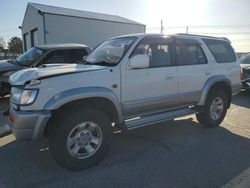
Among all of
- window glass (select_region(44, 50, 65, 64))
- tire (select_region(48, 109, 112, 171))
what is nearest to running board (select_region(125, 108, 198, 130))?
tire (select_region(48, 109, 112, 171))

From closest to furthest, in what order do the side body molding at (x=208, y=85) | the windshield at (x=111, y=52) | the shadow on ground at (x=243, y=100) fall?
the windshield at (x=111, y=52) < the side body molding at (x=208, y=85) < the shadow on ground at (x=243, y=100)

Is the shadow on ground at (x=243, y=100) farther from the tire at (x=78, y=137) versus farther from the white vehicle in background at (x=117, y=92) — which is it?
the tire at (x=78, y=137)

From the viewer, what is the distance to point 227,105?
5914 mm

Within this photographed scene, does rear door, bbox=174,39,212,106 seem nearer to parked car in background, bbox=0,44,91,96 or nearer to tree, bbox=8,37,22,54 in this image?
parked car in background, bbox=0,44,91,96

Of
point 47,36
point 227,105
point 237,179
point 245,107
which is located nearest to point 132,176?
point 237,179

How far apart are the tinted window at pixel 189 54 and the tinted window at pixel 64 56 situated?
4115mm

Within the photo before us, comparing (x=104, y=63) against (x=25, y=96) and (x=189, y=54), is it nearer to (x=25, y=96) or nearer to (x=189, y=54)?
(x=25, y=96)

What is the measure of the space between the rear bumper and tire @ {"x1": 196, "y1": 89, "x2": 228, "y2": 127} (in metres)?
3.40

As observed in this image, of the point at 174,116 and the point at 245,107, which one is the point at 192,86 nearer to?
the point at 174,116

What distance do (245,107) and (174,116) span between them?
402 cm

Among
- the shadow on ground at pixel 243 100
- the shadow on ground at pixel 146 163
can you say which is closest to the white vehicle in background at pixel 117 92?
the shadow on ground at pixel 146 163

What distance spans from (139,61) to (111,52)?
74cm

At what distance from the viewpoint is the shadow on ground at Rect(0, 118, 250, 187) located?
3418 millimetres

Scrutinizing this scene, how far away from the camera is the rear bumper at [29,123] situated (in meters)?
3.35
